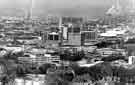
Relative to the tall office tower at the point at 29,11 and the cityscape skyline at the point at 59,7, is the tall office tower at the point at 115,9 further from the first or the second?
the tall office tower at the point at 29,11

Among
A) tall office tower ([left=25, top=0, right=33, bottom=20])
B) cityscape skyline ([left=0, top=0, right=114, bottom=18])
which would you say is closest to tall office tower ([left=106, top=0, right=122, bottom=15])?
cityscape skyline ([left=0, top=0, right=114, bottom=18])

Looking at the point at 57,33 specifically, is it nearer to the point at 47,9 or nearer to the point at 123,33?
the point at 47,9

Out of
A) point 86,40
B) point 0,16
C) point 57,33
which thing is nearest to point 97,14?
point 86,40

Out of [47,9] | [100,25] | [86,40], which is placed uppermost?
[47,9]

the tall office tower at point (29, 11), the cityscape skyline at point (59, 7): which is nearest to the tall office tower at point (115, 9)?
the cityscape skyline at point (59, 7)

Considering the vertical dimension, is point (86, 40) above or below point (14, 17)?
below

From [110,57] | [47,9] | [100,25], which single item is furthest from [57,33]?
[110,57]

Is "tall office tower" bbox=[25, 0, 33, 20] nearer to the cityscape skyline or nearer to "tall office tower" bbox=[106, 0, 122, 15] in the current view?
the cityscape skyline

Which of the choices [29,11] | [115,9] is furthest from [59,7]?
[115,9]

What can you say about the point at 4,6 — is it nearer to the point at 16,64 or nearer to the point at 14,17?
the point at 14,17

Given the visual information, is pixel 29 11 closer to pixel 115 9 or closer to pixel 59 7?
pixel 59 7
